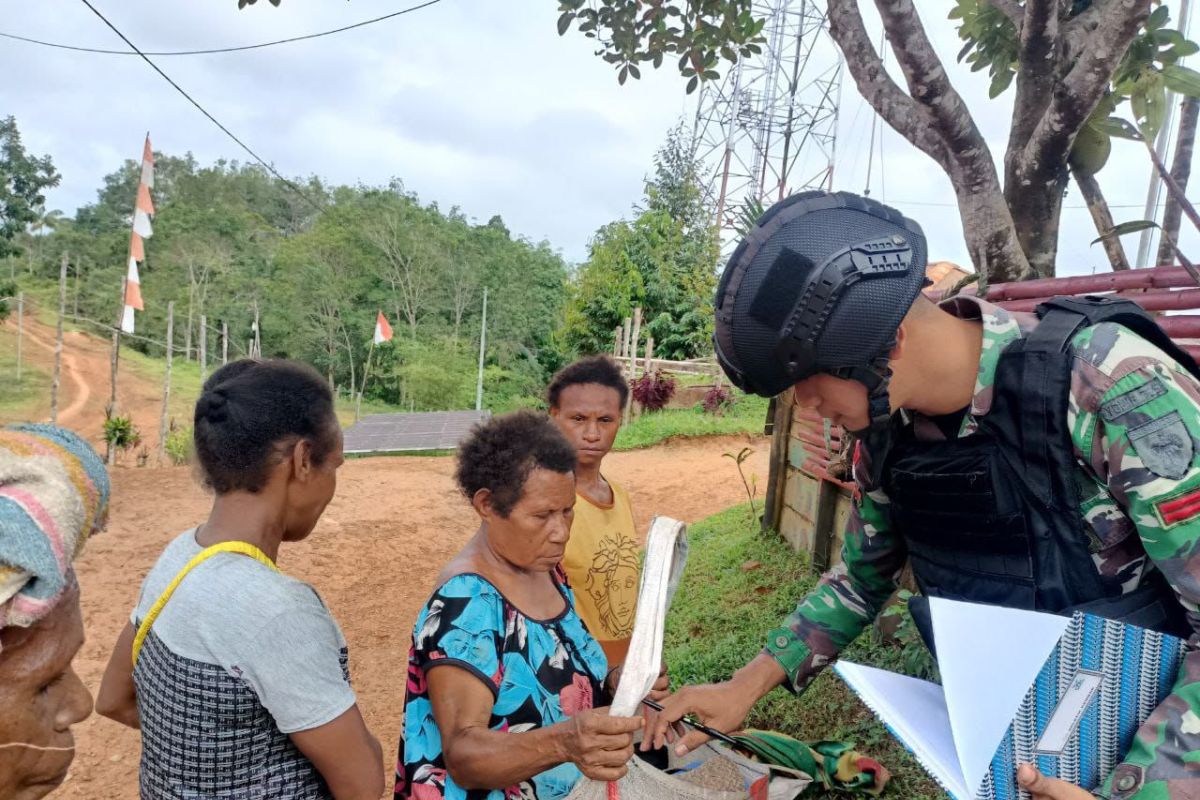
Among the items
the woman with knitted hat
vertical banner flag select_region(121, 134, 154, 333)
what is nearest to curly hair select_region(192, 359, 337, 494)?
the woman with knitted hat

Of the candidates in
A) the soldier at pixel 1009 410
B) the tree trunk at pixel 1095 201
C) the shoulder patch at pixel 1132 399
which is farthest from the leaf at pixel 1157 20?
the shoulder patch at pixel 1132 399

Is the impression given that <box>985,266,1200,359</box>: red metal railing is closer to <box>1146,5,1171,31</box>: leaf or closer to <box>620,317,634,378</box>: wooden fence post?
<box>1146,5,1171,31</box>: leaf

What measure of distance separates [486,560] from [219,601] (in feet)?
2.08

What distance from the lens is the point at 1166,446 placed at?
3.92ft

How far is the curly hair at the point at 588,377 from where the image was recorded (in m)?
3.47

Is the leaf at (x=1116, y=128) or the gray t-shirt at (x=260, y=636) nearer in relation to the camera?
the gray t-shirt at (x=260, y=636)

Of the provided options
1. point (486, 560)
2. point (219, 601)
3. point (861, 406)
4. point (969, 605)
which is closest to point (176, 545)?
point (219, 601)

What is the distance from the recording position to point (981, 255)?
10.0 ft

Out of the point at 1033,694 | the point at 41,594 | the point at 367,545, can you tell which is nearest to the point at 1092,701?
the point at 1033,694

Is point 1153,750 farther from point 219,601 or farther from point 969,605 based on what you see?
point 219,601

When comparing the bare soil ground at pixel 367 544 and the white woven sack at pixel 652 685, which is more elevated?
the white woven sack at pixel 652 685

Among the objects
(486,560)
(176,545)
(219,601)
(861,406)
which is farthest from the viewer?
(486,560)

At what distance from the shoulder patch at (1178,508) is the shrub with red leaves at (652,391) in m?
17.0

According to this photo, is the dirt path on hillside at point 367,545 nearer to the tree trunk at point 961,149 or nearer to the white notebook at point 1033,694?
the tree trunk at point 961,149
